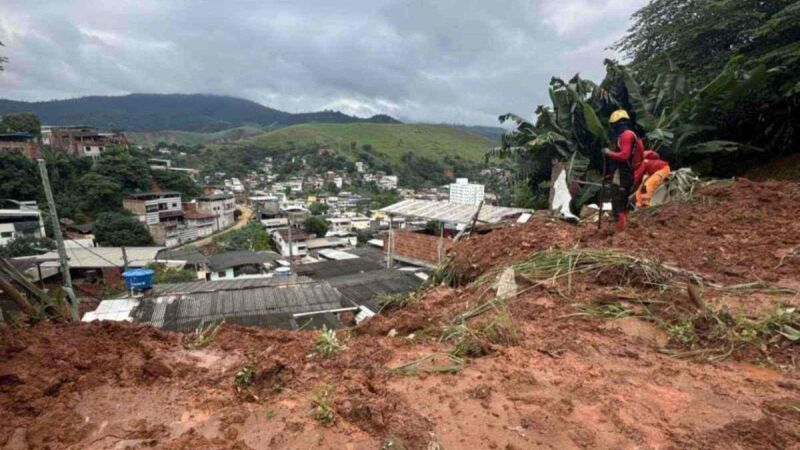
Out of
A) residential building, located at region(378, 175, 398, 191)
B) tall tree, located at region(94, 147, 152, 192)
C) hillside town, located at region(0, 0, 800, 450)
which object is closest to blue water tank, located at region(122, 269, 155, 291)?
hillside town, located at region(0, 0, 800, 450)

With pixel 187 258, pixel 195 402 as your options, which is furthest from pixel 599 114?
pixel 187 258

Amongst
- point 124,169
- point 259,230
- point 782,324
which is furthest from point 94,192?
point 782,324

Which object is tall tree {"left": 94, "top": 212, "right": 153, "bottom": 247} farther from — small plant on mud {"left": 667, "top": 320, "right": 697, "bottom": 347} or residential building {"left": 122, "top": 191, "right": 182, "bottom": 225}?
small plant on mud {"left": 667, "top": 320, "right": 697, "bottom": 347}

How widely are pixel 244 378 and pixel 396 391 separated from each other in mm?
955

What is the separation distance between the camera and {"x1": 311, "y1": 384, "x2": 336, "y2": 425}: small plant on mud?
2076 mm

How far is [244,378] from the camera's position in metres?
2.44

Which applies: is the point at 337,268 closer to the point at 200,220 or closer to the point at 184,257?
the point at 184,257

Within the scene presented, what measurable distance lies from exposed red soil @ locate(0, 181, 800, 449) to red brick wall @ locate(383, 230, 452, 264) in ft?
24.4

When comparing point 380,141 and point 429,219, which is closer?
point 429,219

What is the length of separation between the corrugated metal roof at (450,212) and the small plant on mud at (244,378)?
7368 millimetres

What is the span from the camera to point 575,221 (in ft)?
21.9

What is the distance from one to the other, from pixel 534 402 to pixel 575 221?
5038 millimetres

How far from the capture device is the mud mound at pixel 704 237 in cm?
400

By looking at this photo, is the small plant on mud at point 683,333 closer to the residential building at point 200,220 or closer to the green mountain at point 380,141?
the residential building at point 200,220
